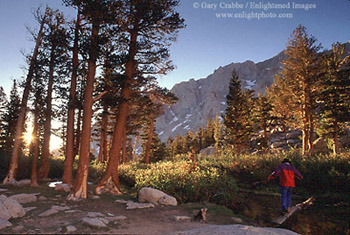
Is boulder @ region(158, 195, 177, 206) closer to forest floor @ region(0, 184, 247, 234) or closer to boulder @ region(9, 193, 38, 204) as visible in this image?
forest floor @ region(0, 184, 247, 234)

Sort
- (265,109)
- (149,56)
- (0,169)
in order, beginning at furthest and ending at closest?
(265,109)
(0,169)
(149,56)

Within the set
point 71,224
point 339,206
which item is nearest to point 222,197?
point 339,206

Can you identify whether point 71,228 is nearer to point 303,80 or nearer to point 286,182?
point 286,182

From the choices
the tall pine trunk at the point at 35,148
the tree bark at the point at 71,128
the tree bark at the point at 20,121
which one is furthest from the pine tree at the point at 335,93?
the tree bark at the point at 20,121

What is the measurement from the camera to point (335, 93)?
19.7 metres

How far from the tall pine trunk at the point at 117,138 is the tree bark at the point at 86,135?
1.79 meters

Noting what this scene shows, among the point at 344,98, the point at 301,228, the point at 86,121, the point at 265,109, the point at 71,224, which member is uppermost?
the point at 265,109

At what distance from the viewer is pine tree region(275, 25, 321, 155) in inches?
821

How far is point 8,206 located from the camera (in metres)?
5.51

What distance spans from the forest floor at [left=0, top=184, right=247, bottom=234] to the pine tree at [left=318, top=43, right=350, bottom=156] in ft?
58.5

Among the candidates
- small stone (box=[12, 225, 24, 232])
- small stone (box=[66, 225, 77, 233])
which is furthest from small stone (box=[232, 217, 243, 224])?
small stone (box=[12, 225, 24, 232])

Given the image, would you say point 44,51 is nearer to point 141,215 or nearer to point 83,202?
point 83,202

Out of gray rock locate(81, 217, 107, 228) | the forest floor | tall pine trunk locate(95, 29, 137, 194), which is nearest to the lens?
the forest floor

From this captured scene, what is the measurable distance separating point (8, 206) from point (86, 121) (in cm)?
451
